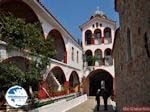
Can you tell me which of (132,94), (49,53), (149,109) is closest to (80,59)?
(49,53)

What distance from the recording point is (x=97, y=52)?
40.3 m

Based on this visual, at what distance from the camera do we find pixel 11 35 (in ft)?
49.9

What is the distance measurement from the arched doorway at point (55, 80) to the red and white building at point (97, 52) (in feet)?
30.3

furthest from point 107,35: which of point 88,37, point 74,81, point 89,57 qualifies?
point 74,81

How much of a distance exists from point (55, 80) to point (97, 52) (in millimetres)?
14733

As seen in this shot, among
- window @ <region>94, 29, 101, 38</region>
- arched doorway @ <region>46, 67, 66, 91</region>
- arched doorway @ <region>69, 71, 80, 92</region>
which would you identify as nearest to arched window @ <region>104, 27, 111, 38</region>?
window @ <region>94, 29, 101, 38</region>

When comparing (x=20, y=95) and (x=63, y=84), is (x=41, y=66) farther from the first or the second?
(x=63, y=84)

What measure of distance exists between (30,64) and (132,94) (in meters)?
6.43

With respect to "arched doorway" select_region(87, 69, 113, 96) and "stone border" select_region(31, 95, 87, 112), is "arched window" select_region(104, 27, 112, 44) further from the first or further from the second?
"stone border" select_region(31, 95, 87, 112)

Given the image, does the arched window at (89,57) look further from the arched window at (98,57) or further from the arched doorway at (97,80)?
the arched doorway at (97,80)

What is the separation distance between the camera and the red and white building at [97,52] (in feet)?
129

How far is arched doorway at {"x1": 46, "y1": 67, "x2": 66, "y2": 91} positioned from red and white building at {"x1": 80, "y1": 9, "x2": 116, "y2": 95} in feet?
30.3

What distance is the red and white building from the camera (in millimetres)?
39438

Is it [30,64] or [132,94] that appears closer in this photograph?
[132,94]
